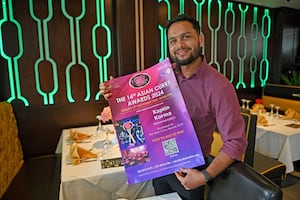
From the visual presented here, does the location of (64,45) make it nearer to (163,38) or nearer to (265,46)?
(163,38)

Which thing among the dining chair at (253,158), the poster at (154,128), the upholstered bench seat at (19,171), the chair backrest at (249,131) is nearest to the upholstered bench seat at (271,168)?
the dining chair at (253,158)

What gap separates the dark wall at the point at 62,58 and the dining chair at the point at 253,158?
126cm

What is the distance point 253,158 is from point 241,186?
1319 mm

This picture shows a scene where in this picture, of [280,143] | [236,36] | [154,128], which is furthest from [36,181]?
[236,36]

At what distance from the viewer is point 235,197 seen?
3.02ft

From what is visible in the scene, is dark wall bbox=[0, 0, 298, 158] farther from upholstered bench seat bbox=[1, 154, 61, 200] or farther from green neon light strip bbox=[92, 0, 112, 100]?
upholstered bench seat bbox=[1, 154, 61, 200]

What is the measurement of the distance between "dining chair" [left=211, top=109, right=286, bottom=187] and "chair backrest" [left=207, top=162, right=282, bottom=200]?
83 cm

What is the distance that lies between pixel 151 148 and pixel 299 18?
14.7ft

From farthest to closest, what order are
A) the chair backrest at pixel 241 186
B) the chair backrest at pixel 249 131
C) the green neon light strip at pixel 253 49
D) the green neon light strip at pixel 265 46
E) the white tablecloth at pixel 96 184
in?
the green neon light strip at pixel 265 46 < the green neon light strip at pixel 253 49 < the chair backrest at pixel 249 131 < the white tablecloth at pixel 96 184 < the chair backrest at pixel 241 186

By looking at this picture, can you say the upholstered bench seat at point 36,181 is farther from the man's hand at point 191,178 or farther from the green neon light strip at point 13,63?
the man's hand at point 191,178

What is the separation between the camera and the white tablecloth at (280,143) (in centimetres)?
232

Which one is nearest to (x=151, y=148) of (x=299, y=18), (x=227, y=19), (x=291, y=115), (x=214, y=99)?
(x=214, y=99)

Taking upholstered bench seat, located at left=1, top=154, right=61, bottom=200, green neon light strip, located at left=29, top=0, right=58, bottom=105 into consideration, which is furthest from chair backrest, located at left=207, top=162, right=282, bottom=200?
green neon light strip, located at left=29, top=0, right=58, bottom=105

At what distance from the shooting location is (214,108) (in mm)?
1025
